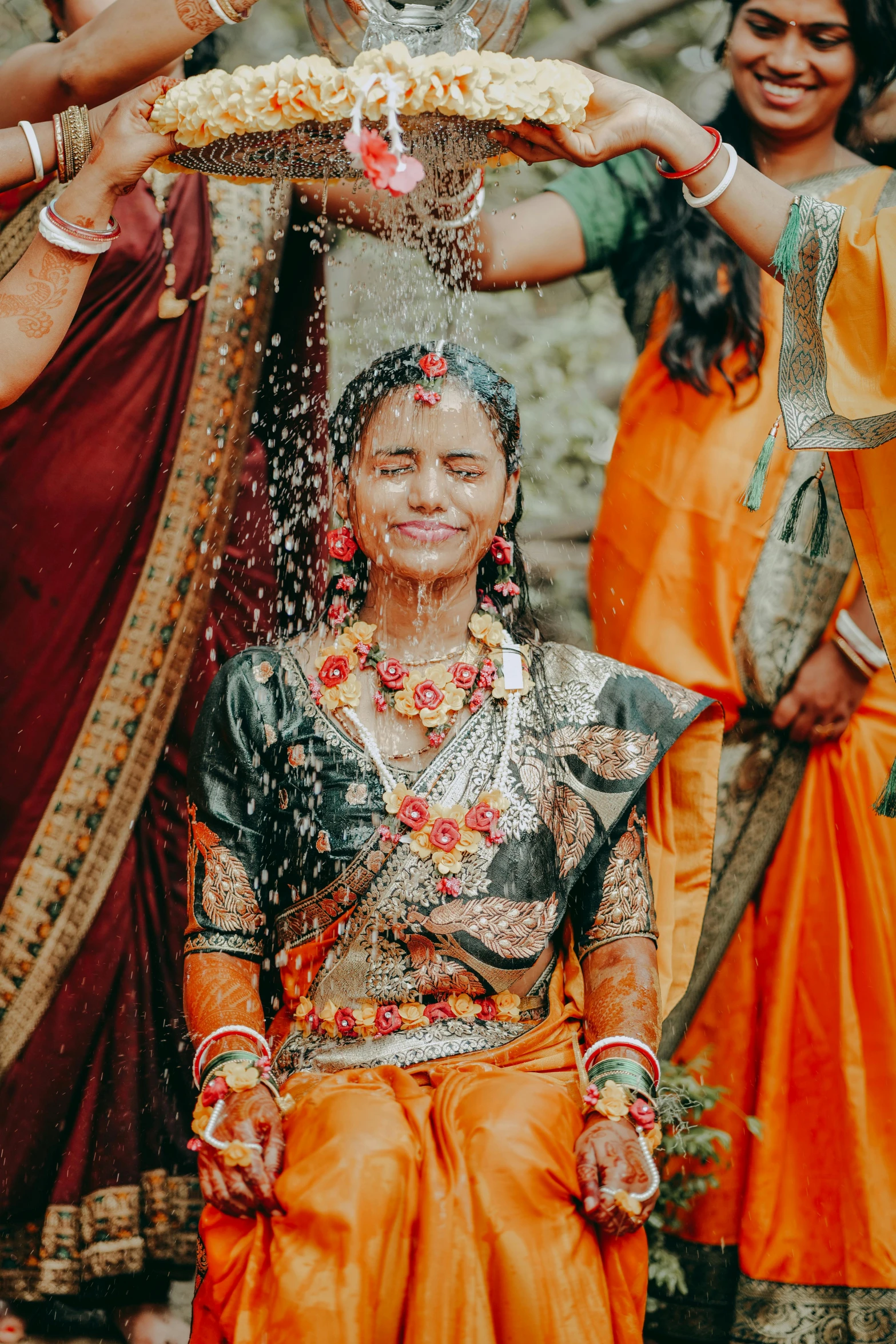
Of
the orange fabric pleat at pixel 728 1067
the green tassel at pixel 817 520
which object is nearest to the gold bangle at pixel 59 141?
the green tassel at pixel 817 520

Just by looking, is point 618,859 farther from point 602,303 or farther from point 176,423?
point 602,303

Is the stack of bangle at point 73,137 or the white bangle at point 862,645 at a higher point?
the stack of bangle at point 73,137

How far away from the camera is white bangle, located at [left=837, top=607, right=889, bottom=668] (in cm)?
320

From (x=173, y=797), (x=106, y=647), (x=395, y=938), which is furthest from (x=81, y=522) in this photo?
(x=395, y=938)

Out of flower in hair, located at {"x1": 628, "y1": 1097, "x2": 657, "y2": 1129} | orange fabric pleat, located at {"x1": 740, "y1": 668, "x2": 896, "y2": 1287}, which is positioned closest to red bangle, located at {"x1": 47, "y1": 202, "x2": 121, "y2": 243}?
flower in hair, located at {"x1": 628, "y1": 1097, "x2": 657, "y2": 1129}

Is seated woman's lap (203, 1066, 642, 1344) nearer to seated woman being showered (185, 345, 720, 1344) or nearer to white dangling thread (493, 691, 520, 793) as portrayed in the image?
seated woman being showered (185, 345, 720, 1344)

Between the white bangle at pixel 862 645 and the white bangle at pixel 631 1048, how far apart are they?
4.18 feet

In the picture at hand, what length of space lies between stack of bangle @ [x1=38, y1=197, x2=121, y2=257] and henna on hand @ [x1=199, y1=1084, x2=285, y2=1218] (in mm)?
1535

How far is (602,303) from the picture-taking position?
14.7ft

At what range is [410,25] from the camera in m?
2.43

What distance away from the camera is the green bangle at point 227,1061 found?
2.28 meters

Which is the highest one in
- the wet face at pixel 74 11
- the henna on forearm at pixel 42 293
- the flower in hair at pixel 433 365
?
the wet face at pixel 74 11

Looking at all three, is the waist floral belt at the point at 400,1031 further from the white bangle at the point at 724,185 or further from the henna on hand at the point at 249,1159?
the white bangle at the point at 724,185

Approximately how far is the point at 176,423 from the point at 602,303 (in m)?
1.82
